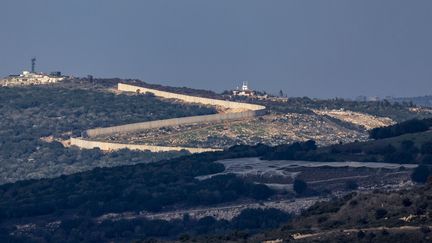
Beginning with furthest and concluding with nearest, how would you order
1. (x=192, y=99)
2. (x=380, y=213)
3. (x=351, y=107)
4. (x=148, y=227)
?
1. (x=351, y=107)
2. (x=192, y=99)
3. (x=148, y=227)
4. (x=380, y=213)

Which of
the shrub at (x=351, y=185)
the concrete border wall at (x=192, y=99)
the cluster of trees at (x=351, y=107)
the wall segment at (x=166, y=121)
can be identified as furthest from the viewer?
the concrete border wall at (x=192, y=99)

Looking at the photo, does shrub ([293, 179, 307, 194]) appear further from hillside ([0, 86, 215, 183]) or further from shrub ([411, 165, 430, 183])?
hillside ([0, 86, 215, 183])

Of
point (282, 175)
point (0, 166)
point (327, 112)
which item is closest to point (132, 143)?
point (0, 166)

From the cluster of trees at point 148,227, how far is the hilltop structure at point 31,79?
194ft

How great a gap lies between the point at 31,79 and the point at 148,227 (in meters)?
65.0

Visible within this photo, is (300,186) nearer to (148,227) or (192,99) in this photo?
(148,227)

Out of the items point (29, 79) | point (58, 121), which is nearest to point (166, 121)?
point (58, 121)

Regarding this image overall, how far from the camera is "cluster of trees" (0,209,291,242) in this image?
9912 cm

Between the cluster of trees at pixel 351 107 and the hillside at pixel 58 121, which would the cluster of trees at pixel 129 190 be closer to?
the hillside at pixel 58 121

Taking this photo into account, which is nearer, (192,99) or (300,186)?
(300,186)

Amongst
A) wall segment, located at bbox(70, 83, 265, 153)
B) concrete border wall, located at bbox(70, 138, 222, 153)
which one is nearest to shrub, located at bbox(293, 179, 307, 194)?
wall segment, located at bbox(70, 83, 265, 153)

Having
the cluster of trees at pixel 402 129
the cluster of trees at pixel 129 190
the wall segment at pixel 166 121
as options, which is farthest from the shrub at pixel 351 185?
the wall segment at pixel 166 121

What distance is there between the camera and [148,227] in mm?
101062

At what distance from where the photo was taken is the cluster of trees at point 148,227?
99125mm
